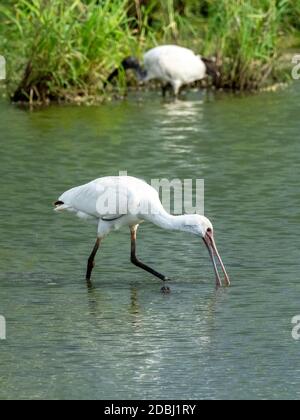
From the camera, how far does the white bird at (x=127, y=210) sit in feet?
33.7

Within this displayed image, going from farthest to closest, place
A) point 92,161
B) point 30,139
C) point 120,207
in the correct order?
point 30,139, point 92,161, point 120,207

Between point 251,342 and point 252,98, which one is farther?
point 252,98

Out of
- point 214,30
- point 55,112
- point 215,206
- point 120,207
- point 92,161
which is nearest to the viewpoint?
point 120,207

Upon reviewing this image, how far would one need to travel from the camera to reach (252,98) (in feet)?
65.0

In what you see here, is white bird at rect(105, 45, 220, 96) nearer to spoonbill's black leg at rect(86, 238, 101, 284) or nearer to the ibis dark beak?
spoonbill's black leg at rect(86, 238, 101, 284)

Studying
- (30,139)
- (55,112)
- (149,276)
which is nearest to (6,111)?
(55,112)

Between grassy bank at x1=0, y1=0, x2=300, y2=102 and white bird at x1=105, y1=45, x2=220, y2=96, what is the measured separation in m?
0.24

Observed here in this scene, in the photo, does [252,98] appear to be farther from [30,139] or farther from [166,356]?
[166,356]

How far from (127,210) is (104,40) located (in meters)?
8.88

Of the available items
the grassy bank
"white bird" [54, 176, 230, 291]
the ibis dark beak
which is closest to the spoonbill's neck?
"white bird" [54, 176, 230, 291]

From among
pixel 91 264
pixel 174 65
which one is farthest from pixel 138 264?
pixel 174 65

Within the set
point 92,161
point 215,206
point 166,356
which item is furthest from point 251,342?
point 92,161

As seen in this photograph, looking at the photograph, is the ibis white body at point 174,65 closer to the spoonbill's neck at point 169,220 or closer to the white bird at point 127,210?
the white bird at point 127,210
